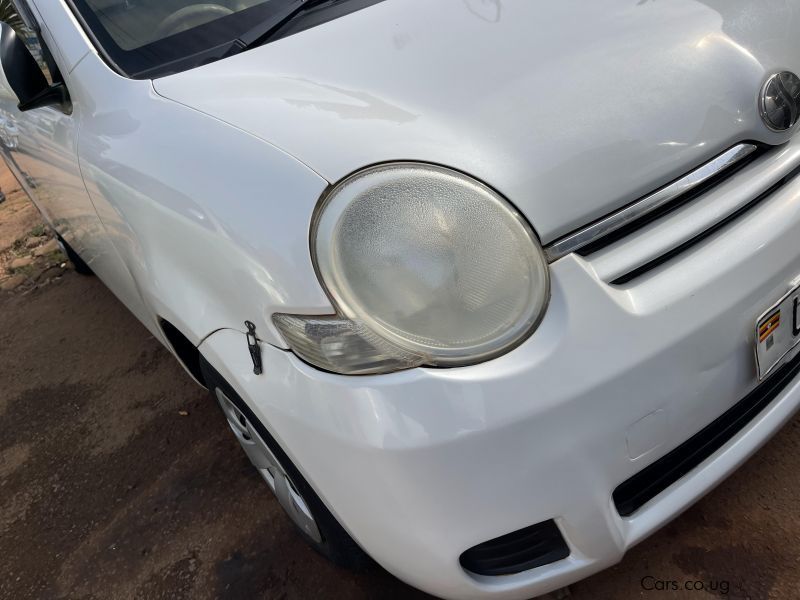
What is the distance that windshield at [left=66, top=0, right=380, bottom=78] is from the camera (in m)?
1.64

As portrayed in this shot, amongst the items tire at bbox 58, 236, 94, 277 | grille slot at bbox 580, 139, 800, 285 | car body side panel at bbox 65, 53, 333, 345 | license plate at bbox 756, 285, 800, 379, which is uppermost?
car body side panel at bbox 65, 53, 333, 345

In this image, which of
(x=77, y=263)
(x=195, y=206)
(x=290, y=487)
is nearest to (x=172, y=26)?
(x=195, y=206)

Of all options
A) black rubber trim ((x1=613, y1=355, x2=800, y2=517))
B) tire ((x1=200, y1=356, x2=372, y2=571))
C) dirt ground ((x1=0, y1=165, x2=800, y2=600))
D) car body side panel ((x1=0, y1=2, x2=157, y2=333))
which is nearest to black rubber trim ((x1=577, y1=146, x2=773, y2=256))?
black rubber trim ((x1=613, y1=355, x2=800, y2=517))

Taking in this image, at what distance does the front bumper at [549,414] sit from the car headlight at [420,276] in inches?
1.3

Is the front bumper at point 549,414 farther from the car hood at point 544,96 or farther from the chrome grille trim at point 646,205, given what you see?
the car hood at point 544,96

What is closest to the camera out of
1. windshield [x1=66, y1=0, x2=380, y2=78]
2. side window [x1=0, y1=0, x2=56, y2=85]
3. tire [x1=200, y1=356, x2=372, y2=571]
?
tire [x1=200, y1=356, x2=372, y2=571]

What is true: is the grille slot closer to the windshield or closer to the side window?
the windshield

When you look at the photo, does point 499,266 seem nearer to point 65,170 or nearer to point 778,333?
point 778,333

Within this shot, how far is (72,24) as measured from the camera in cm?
179

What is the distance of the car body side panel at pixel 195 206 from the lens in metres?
1.13

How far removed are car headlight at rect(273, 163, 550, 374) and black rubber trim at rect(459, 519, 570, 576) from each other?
34 cm

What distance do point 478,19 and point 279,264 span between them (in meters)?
0.69

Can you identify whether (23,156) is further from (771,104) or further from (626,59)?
(771,104)

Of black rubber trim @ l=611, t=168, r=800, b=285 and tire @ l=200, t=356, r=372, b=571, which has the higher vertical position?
black rubber trim @ l=611, t=168, r=800, b=285
